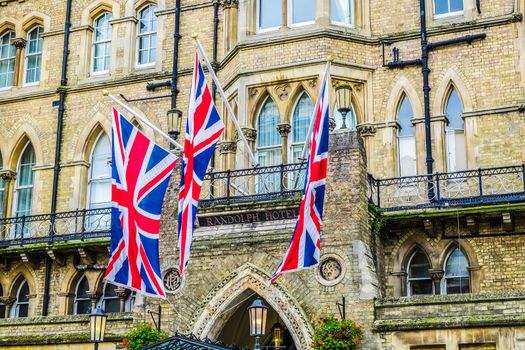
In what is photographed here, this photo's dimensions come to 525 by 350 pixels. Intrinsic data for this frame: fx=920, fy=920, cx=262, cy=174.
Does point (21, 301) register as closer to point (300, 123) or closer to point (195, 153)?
→ point (300, 123)

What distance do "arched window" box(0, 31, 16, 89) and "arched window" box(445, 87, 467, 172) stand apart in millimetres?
14194

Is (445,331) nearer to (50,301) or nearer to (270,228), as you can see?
(270,228)

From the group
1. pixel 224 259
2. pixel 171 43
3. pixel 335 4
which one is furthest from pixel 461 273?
pixel 171 43

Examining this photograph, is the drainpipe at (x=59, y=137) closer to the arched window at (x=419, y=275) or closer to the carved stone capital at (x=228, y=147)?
the carved stone capital at (x=228, y=147)

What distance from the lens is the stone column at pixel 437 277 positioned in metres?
21.6

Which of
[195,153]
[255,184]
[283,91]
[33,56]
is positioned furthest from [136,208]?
[33,56]

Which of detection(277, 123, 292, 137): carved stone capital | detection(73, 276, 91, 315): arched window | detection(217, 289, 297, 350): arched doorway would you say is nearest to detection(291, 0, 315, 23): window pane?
detection(277, 123, 292, 137): carved stone capital

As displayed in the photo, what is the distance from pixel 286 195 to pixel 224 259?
1968mm

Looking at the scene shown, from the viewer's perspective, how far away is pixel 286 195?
1966 cm

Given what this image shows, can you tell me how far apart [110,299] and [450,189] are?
1007 centimetres

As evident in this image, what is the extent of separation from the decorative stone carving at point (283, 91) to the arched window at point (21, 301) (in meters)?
9.47

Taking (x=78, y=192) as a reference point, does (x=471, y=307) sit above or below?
below

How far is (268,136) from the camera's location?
2383 cm

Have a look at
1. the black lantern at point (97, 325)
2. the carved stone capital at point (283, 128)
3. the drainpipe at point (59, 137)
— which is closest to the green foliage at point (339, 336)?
the black lantern at point (97, 325)
